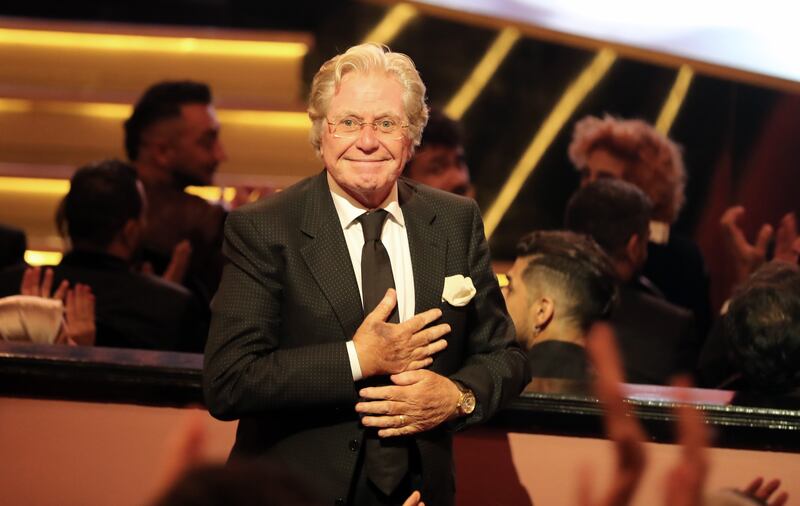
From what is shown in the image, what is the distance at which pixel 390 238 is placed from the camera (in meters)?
2.02

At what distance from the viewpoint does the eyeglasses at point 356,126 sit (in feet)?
6.39

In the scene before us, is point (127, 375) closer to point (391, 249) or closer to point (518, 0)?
point (391, 249)

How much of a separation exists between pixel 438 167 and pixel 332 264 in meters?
2.36

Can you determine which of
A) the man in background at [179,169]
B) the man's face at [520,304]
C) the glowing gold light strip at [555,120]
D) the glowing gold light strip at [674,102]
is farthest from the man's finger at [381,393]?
the glowing gold light strip at [674,102]

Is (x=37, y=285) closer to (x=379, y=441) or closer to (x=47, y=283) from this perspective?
(x=47, y=283)

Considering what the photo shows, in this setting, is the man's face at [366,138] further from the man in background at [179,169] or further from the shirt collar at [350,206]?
the man in background at [179,169]

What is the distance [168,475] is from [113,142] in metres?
5.37

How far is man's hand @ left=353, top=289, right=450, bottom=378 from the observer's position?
1.89m

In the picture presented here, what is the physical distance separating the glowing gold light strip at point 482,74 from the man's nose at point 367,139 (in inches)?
177

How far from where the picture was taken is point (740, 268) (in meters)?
4.20

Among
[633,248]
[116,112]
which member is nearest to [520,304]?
[633,248]

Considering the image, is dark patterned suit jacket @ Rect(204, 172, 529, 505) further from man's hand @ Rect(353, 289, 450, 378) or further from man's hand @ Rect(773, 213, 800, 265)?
man's hand @ Rect(773, 213, 800, 265)

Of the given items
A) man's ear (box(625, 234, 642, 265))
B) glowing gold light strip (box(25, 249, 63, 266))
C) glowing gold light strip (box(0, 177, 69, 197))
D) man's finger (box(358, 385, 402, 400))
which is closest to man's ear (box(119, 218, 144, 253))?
man's ear (box(625, 234, 642, 265))

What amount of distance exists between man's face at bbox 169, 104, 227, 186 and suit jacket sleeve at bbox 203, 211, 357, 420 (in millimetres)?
2458
